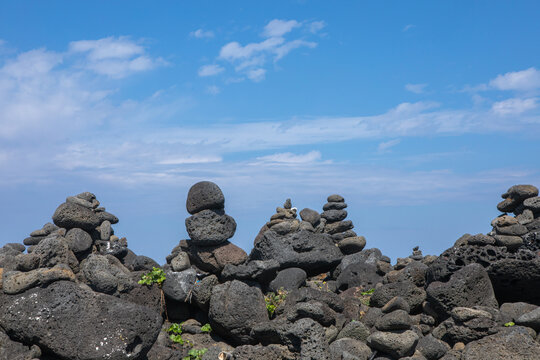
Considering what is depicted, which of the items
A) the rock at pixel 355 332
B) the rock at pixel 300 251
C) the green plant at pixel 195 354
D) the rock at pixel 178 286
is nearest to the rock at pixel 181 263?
the rock at pixel 178 286

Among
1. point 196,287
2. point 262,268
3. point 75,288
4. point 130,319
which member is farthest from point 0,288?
point 262,268

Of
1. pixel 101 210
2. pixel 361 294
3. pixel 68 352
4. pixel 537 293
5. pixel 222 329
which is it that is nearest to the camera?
pixel 68 352

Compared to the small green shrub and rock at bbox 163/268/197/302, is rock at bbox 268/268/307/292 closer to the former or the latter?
rock at bbox 163/268/197/302

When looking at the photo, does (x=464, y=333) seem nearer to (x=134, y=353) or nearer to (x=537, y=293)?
(x=537, y=293)

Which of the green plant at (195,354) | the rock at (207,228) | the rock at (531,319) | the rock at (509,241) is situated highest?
the rock at (207,228)

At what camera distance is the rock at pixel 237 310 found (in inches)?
632

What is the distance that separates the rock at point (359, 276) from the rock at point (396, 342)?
18.0 feet

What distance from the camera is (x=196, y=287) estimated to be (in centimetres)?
1683

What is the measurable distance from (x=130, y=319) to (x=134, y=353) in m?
0.70

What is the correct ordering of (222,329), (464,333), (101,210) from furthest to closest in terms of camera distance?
1. (101,210)
2. (222,329)
3. (464,333)

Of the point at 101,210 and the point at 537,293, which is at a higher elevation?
the point at 101,210

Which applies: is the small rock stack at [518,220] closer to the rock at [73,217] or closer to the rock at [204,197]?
the rock at [204,197]

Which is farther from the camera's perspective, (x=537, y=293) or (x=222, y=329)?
(x=537, y=293)

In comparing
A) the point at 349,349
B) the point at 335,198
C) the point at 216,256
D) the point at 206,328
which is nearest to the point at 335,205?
the point at 335,198
